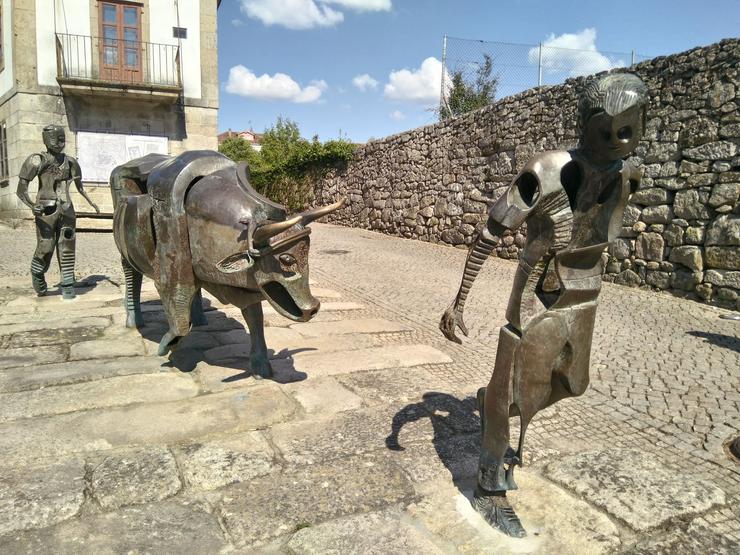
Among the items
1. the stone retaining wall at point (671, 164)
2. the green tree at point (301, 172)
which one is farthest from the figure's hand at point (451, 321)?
the green tree at point (301, 172)

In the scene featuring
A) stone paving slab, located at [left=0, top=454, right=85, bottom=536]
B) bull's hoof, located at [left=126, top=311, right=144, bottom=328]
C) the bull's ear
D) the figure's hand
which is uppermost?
the bull's ear

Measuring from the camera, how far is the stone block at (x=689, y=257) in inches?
299

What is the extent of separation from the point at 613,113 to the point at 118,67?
53.0ft

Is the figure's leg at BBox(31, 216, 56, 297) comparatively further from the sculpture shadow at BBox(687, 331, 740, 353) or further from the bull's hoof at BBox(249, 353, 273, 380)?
the sculpture shadow at BBox(687, 331, 740, 353)

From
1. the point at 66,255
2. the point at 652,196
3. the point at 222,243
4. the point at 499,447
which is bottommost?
the point at 499,447

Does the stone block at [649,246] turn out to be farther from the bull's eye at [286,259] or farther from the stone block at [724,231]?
the bull's eye at [286,259]

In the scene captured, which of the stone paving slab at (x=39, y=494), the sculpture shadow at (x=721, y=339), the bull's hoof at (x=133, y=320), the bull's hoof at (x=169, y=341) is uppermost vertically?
the bull's hoof at (x=169, y=341)

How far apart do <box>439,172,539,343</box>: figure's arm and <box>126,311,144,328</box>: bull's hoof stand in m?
4.17

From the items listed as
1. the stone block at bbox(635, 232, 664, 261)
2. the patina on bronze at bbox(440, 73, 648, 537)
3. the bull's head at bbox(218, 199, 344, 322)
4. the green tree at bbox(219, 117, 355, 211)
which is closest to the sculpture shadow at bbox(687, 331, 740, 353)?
the stone block at bbox(635, 232, 664, 261)

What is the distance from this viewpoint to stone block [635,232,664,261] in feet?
26.7

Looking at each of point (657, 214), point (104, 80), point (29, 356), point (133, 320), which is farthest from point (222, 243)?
point (104, 80)

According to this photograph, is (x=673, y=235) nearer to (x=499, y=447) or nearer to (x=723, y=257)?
(x=723, y=257)

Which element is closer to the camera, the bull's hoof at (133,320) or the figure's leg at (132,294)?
the figure's leg at (132,294)

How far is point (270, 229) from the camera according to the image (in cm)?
316
